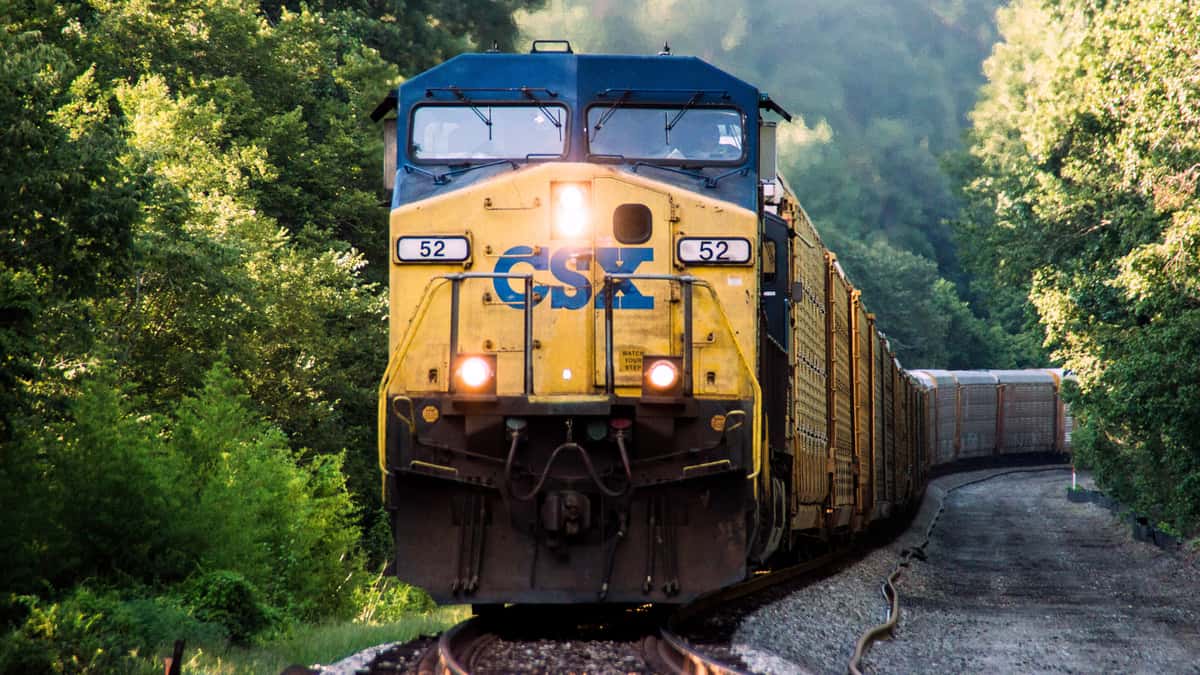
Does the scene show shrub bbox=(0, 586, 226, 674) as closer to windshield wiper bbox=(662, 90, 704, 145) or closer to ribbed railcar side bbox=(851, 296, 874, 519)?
windshield wiper bbox=(662, 90, 704, 145)

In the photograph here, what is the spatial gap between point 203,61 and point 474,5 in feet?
42.1

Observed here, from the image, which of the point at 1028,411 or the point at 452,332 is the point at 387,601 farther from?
the point at 1028,411

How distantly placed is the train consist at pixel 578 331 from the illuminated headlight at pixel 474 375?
13 millimetres

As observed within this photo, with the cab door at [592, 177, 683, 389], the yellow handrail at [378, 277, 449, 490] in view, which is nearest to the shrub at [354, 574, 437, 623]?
the yellow handrail at [378, 277, 449, 490]

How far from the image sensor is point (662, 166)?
9703 mm

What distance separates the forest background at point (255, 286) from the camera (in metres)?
11.9

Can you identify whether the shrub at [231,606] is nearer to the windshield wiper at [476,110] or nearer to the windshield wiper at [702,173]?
the windshield wiper at [476,110]

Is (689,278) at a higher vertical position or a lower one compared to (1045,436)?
higher

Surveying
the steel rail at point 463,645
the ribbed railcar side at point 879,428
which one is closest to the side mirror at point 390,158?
the steel rail at point 463,645

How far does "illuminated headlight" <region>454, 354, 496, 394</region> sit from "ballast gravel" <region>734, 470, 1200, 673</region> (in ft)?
7.98

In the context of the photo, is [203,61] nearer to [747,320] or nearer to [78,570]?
[78,570]

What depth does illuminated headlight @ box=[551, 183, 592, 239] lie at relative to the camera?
9250mm

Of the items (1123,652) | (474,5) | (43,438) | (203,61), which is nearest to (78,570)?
(43,438)

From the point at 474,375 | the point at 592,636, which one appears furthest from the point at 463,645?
the point at 474,375
